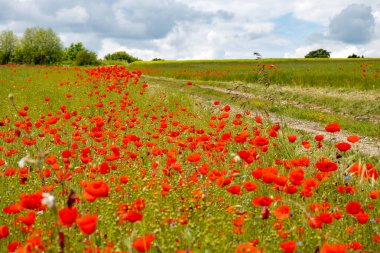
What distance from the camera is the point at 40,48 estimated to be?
77312mm

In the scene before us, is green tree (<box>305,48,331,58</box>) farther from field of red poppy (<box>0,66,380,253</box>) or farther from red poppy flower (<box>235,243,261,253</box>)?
red poppy flower (<box>235,243,261,253</box>)

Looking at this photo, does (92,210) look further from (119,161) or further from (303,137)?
(303,137)

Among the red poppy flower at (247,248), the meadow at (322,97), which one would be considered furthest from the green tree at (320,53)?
the red poppy flower at (247,248)

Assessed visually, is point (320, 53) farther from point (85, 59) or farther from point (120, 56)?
point (120, 56)

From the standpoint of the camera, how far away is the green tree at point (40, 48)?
7538 cm

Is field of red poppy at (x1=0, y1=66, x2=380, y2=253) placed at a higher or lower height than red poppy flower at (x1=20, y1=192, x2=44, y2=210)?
lower

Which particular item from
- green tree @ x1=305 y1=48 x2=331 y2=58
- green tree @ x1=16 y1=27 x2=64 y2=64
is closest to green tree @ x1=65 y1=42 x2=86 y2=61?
green tree @ x1=16 y1=27 x2=64 y2=64

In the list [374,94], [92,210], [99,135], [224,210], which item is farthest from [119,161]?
[374,94]

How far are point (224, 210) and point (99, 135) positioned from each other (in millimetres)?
1831

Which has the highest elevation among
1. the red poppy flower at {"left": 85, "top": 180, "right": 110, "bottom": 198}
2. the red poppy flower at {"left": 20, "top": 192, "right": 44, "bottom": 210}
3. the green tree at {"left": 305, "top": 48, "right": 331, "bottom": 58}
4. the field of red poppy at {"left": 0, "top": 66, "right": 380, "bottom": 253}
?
the green tree at {"left": 305, "top": 48, "right": 331, "bottom": 58}

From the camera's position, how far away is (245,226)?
3.34m

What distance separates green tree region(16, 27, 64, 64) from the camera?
75.4 metres

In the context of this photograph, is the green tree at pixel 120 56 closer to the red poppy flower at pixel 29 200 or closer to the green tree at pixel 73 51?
the green tree at pixel 73 51

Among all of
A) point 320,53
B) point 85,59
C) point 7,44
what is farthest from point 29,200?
point 7,44
